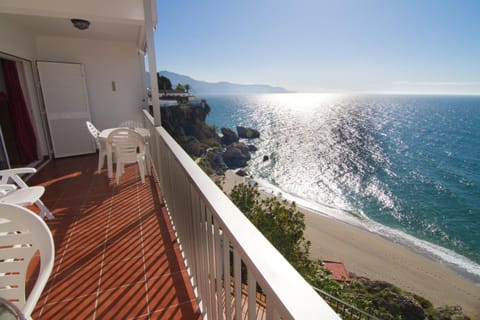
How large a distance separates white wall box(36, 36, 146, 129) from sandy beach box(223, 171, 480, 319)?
11437 mm

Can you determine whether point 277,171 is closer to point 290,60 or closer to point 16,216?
point 16,216

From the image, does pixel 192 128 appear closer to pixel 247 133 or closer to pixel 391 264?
pixel 247 133

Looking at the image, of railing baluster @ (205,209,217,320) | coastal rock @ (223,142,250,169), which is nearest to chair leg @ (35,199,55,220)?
railing baluster @ (205,209,217,320)

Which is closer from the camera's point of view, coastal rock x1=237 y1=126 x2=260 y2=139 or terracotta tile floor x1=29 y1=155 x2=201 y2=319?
terracotta tile floor x1=29 y1=155 x2=201 y2=319

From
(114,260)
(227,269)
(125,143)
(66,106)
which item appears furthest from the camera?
(66,106)

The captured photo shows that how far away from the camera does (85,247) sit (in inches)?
84.0

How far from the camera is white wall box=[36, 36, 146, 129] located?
512 cm

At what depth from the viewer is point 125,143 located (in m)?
3.50

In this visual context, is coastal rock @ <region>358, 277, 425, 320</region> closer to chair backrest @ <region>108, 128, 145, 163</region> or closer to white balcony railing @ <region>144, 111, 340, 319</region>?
chair backrest @ <region>108, 128, 145, 163</region>

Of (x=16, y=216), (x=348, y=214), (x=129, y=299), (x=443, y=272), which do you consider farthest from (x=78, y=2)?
(x=348, y=214)

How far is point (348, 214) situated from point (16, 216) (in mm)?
18933

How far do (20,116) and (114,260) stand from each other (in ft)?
14.0

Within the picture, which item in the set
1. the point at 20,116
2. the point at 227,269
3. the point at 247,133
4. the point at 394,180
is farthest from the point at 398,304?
the point at 247,133

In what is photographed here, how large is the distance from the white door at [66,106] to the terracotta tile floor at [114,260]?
6.78 ft
